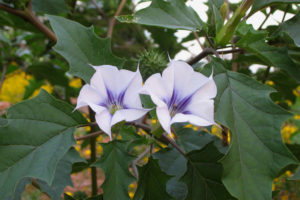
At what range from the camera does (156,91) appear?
526 millimetres

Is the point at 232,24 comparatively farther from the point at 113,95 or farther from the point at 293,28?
the point at 113,95

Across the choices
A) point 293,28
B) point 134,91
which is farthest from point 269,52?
point 134,91

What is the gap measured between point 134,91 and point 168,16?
10.0 inches

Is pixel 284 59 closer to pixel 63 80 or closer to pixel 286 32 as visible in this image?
pixel 286 32

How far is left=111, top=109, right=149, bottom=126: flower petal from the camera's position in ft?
1.72

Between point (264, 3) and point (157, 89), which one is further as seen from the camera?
point (264, 3)

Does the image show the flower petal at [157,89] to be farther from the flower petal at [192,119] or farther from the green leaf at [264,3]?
the green leaf at [264,3]

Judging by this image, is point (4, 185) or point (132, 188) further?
point (132, 188)

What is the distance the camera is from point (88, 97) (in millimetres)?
538

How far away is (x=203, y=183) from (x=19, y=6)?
74 centimetres

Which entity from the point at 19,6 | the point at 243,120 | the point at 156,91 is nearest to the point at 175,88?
the point at 156,91

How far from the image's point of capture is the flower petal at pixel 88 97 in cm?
52

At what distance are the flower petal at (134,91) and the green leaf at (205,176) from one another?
0.81 feet

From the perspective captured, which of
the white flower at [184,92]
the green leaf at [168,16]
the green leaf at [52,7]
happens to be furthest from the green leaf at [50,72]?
the white flower at [184,92]
